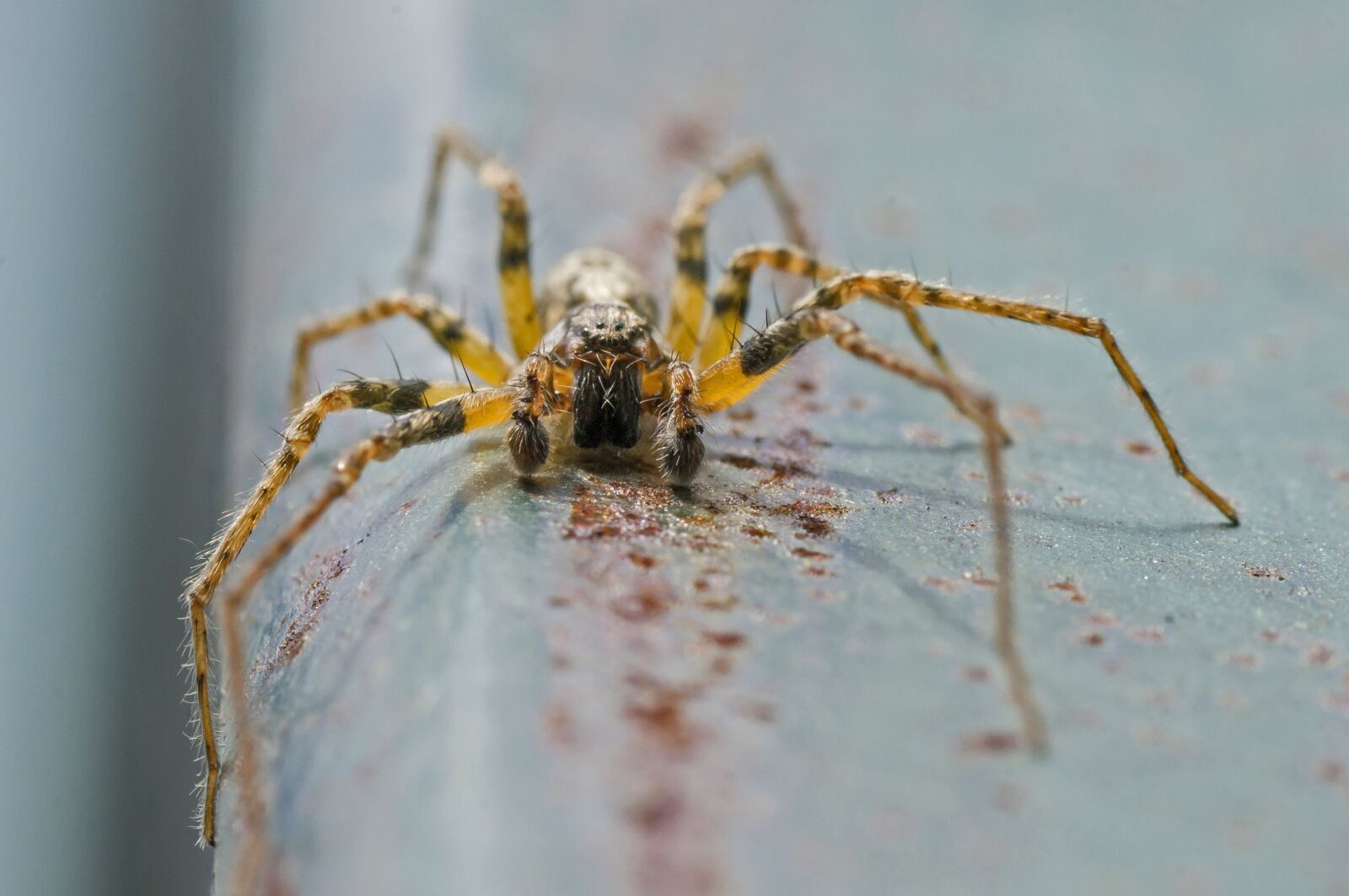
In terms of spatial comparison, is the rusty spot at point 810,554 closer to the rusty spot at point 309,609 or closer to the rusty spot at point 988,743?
the rusty spot at point 988,743

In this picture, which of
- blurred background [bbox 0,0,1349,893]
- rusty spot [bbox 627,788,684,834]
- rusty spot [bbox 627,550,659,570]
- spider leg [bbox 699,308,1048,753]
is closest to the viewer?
rusty spot [bbox 627,788,684,834]

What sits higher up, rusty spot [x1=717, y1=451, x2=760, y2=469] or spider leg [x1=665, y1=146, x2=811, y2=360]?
spider leg [x1=665, y1=146, x2=811, y2=360]

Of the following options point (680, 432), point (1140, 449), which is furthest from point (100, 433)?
point (1140, 449)

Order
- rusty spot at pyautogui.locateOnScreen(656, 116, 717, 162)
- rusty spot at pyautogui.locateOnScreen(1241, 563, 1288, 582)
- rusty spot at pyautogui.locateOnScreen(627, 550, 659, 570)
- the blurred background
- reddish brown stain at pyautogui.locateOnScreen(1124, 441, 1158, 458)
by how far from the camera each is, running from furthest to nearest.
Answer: rusty spot at pyautogui.locateOnScreen(656, 116, 717, 162) < reddish brown stain at pyautogui.locateOnScreen(1124, 441, 1158, 458) < the blurred background < rusty spot at pyautogui.locateOnScreen(1241, 563, 1288, 582) < rusty spot at pyautogui.locateOnScreen(627, 550, 659, 570)

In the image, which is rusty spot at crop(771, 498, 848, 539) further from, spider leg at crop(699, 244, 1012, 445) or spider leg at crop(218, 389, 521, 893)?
spider leg at crop(699, 244, 1012, 445)

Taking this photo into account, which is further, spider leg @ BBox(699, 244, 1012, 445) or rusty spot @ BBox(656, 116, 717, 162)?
rusty spot @ BBox(656, 116, 717, 162)

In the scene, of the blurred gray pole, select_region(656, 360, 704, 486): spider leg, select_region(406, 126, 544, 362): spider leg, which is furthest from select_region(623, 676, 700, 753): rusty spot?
select_region(406, 126, 544, 362): spider leg

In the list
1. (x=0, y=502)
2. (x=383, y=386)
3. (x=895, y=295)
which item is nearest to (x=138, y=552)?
(x=0, y=502)
